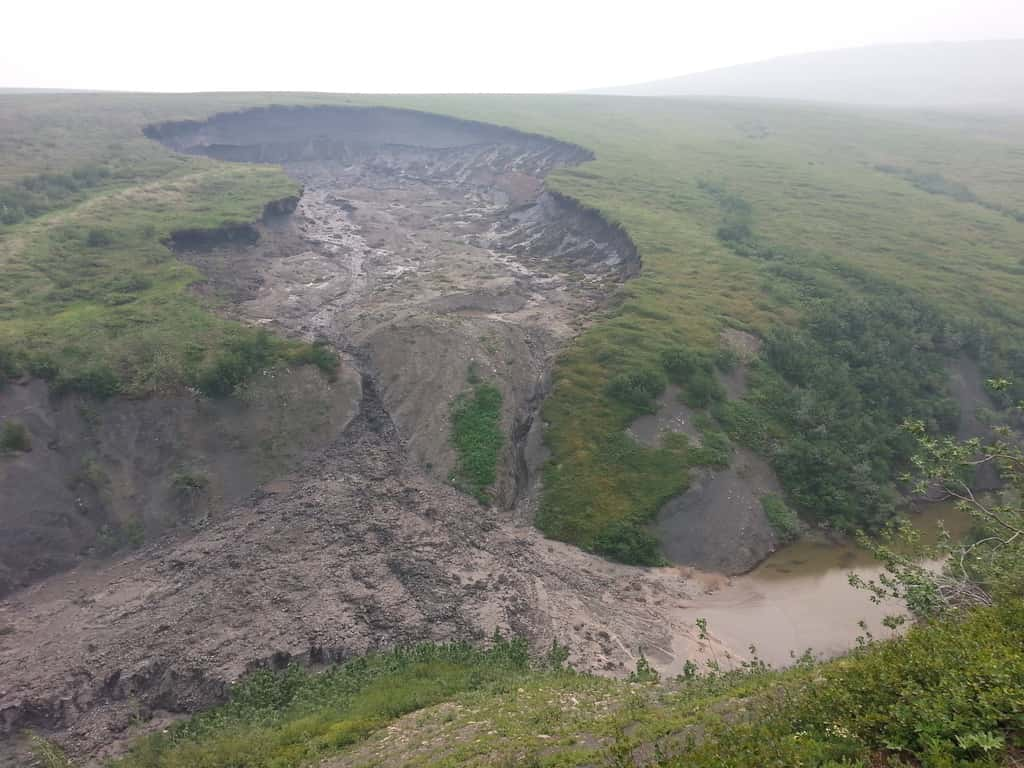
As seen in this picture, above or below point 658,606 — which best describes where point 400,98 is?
above

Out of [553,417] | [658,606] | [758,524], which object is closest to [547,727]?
[658,606]

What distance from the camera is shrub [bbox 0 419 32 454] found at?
26.9 meters

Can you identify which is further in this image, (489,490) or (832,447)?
(832,447)

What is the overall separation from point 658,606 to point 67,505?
2793 centimetres

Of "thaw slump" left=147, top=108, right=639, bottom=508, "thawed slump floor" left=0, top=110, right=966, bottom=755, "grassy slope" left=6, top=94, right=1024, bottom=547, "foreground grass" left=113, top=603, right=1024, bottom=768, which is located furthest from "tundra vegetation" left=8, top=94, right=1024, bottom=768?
"thaw slump" left=147, top=108, right=639, bottom=508

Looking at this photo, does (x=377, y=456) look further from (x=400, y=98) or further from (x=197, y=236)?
(x=400, y=98)

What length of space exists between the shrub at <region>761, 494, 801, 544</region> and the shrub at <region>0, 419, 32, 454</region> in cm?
3741

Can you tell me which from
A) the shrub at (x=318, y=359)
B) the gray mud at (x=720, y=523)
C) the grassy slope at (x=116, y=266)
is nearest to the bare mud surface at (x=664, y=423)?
the gray mud at (x=720, y=523)

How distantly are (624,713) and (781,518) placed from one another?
63.5 feet

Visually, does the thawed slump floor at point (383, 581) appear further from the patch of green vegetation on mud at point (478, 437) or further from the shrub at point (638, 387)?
the shrub at point (638, 387)

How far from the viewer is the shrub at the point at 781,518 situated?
2859 cm

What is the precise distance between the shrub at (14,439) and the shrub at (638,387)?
3116 cm

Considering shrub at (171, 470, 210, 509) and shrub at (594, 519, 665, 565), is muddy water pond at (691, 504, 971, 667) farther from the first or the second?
shrub at (171, 470, 210, 509)

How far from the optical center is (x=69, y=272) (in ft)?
141
